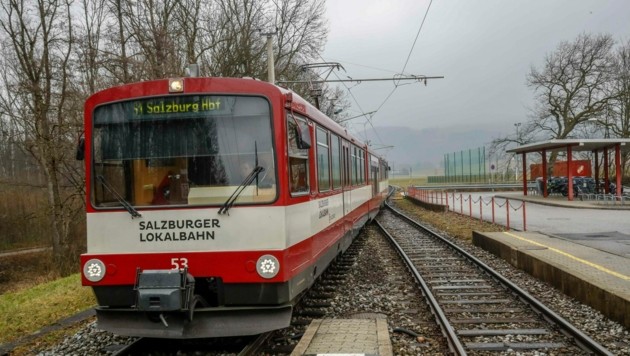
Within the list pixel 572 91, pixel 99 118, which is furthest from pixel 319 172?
pixel 572 91

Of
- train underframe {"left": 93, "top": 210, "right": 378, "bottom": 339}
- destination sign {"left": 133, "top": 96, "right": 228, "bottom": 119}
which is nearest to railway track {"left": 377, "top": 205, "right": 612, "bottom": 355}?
train underframe {"left": 93, "top": 210, "right": 378, "bottom": 339}

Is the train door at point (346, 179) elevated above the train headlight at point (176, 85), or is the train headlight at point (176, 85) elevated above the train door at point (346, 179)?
the train headlight at point (176, 85)

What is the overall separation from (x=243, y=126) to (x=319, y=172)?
202cm

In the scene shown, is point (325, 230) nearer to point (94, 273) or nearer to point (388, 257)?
point (94, 273)

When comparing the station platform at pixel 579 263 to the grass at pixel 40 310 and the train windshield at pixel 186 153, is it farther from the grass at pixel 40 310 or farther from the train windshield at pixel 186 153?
the grass at pixel 40 310

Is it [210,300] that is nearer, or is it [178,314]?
[178,314]

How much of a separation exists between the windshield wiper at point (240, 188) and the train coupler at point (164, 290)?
2.24ft

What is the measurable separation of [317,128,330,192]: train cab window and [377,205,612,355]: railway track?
2.22m

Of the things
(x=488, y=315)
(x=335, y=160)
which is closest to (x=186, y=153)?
(x=335, y=160)

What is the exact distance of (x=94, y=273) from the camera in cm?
540

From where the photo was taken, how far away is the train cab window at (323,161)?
7250 millimetres

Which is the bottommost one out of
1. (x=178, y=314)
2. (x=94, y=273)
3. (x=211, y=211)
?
(x=178, y=314)

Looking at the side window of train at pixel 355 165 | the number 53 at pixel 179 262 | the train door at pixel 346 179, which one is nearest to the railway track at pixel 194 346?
the number 53 at pixel 179 262

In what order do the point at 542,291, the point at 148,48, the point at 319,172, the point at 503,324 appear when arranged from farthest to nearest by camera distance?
the point at 148,48, the point at 542,291, the point at 319,172, the point at 503,324
